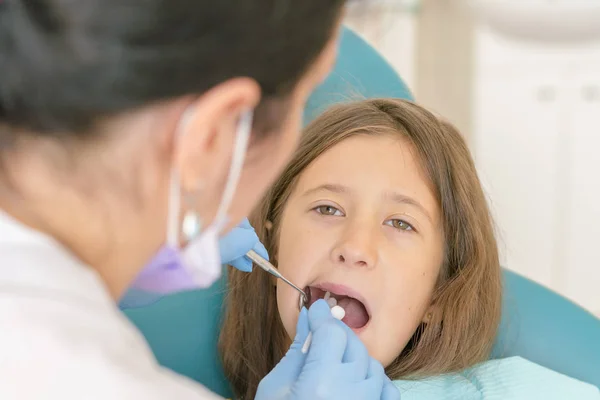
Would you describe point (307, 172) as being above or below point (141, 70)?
below

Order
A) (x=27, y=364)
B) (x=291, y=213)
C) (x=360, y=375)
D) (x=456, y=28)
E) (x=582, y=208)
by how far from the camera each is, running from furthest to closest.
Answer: (x=456, y=28)
(x=582, y=208)
(x=291, y=213)
(x=360, y=375)
(x=27, y=364)

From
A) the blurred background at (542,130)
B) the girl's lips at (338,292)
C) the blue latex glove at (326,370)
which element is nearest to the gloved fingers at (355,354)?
the blue latex glove at (326,370)

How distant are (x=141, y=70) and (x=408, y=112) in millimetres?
898

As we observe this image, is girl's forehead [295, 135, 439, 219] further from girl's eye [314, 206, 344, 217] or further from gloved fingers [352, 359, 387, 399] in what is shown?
gloved fingers [352, 359, 387, 399]

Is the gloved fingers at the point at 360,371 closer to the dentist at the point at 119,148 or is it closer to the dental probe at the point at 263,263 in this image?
the dental probe at the point at 263,263

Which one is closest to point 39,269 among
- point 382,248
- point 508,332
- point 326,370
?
point 326,370

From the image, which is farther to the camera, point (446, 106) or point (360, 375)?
point (446, 106)

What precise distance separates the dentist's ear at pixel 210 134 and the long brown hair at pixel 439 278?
0.72 metres

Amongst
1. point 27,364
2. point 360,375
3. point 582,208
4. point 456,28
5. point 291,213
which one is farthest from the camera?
point 456,28

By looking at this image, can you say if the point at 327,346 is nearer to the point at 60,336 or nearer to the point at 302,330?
the point at 302,330

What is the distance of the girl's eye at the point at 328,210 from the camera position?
1.34 metres

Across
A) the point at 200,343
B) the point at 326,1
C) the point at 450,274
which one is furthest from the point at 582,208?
the point at 326,1

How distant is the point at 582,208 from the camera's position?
2834 mm

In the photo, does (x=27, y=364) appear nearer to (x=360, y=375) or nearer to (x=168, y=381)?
(x=168, y=381)
